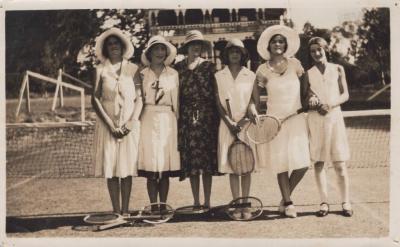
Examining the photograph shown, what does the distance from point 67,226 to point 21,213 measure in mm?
426

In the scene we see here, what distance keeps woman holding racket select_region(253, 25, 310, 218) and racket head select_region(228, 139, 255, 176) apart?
148 millimetres

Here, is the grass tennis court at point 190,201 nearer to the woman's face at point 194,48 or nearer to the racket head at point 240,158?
the racket head at point 240,158

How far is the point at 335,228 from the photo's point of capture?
4059mm

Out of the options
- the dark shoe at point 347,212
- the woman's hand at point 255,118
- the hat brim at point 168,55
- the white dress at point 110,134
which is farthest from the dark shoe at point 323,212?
the hat brim at point 168,55

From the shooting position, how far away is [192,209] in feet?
13.8

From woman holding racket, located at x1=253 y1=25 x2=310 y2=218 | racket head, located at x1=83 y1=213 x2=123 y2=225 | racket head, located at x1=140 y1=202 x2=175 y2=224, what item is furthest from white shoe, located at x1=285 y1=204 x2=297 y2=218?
racket head, located at x1=83 y1=213 x2=123 y2=225

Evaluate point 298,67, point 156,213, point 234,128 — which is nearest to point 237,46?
point 298,67

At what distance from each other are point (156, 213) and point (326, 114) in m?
1.47

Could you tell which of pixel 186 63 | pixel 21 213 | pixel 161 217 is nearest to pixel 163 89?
pixel 186 63

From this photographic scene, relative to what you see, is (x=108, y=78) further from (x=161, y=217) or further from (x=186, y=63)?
(x=161, y=217)

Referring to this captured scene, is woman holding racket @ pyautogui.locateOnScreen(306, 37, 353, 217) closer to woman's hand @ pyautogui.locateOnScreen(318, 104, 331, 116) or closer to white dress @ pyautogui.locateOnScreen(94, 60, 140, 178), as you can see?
woman's hand @ pyautogui.locateOnScreen(318, 104, 331, 116)

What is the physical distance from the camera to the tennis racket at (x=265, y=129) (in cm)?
407

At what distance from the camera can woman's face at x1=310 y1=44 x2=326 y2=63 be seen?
409 centimetres

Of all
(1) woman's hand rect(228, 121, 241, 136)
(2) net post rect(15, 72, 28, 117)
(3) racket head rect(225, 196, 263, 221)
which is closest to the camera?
(1) woman's hand rect(228, 121, 241, 136)
